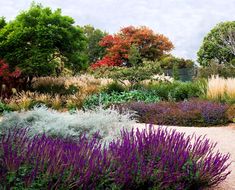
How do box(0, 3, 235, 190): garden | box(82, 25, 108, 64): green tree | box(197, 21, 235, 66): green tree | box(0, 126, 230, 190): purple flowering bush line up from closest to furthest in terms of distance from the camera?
box(0, 126, 230, 190): purple flowering bush → box(0, 3, 235, 190): garden → box(197, 21, 235, 66): green tree → box(82, 25, 108, 64): green tree

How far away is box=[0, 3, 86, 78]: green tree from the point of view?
18859 mm

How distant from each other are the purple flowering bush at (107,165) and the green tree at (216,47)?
118 feet

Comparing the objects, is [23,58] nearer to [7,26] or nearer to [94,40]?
[7,26]

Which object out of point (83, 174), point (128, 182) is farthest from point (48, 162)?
point (128, 182)

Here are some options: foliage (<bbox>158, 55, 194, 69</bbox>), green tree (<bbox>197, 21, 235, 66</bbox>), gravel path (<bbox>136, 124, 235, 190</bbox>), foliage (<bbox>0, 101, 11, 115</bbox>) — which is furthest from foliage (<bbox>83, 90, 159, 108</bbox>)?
green tree (<bbox>197, 21, 235, 66</bbox>)

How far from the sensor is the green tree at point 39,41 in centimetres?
1886

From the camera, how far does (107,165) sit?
150 inches

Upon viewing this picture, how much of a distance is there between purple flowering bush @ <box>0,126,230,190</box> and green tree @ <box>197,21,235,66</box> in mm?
36096

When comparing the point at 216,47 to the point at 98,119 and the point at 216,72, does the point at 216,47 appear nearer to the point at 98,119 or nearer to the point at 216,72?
the point at 216,72

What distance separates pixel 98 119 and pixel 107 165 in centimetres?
315

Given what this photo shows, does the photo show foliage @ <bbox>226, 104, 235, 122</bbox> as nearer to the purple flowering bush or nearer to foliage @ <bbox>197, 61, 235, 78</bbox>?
the purple flowering bush

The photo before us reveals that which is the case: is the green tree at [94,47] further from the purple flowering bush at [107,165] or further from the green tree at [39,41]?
the purple flowering bush at [107,165]

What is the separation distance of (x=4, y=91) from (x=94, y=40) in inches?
1083

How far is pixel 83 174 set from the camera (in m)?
3.52
